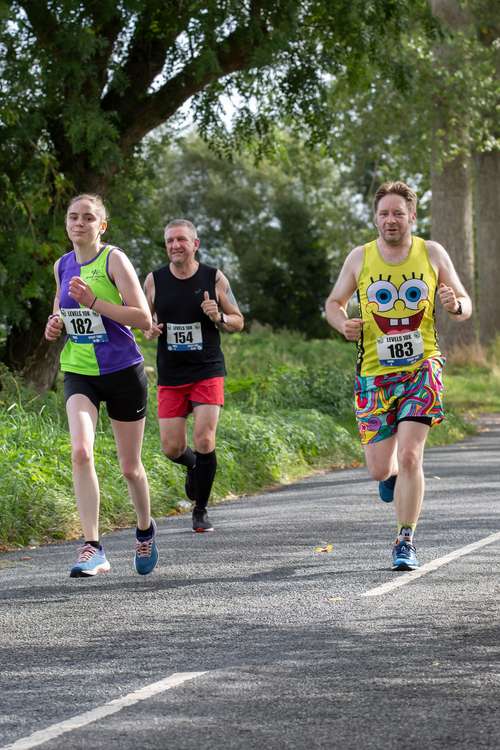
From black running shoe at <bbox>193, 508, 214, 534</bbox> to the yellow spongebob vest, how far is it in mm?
2707

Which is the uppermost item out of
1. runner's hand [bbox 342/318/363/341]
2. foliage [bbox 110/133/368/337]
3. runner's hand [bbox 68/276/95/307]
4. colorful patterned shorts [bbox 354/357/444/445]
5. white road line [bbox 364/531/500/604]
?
foliage [bbox 110/133/368/337]

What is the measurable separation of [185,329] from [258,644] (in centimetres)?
433

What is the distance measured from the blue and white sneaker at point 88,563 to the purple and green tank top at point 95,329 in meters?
0.97

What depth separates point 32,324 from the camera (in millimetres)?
17672

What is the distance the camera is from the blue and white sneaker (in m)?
8.39

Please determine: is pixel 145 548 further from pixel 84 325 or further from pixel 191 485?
pixel 191 485

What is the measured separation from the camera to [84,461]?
8.29m

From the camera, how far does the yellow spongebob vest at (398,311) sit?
8.47m

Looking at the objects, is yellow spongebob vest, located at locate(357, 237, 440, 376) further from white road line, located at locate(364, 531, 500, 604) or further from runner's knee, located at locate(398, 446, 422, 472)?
white road line, located at locate(364, 531, 500, 604)

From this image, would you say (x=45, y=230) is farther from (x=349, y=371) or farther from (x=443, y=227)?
(x=443, y=227)

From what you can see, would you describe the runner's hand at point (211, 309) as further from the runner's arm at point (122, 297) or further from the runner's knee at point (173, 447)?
the runner's arm at point (122, 297)

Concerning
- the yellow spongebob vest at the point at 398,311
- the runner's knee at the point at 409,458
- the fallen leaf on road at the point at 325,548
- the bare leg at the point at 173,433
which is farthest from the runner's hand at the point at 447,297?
the bare leg at the point at 173,433

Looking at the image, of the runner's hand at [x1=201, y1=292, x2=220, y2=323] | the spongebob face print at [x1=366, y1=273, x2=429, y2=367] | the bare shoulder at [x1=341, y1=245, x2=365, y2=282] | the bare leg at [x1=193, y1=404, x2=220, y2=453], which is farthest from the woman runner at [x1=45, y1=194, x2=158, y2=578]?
the bare leg at [x1=193, y1=404, x2=220, y2=453]

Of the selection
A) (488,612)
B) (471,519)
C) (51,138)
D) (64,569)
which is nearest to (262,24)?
(51,138)
